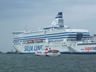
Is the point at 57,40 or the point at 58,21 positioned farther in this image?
the point at 58,21

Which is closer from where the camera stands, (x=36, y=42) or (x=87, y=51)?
(x=87, y=51)

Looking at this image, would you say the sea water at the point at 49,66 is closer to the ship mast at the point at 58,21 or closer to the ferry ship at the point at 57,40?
the ferry ship at the point at 57,40

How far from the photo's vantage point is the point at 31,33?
93812 millimetres

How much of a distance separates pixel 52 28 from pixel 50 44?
7.10m

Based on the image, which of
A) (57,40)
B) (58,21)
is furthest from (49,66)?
(58,21)

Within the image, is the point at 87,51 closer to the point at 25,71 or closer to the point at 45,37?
the point at 45,37

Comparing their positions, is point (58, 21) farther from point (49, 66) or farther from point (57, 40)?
point (49, 66)

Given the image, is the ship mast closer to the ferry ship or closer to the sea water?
the ferry ship

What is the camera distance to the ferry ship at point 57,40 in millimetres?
75188

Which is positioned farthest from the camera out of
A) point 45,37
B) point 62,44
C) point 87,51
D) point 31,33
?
point 31,33

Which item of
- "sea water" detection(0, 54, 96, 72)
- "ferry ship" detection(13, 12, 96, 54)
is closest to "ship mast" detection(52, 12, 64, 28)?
"ferry ship" detection(13, 12, 96, 54)

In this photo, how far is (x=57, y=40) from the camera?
272ft

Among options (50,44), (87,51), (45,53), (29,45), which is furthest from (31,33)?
(87,51)

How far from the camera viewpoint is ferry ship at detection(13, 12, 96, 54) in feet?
247
